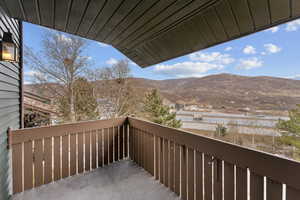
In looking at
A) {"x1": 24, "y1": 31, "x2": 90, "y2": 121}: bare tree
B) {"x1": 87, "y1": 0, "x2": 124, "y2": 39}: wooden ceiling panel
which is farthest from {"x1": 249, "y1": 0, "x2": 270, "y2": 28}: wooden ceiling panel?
{"x1": 24, "y1": 31, "x2": 90, "y2": 121}: bare tree

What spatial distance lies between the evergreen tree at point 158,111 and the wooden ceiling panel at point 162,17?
869cm

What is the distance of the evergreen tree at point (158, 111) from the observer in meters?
11.3

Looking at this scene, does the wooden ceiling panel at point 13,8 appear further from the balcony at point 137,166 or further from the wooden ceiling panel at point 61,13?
the balcony at point 137,166

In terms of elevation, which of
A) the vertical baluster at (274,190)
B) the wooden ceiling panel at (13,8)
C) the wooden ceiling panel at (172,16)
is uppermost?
the wooden ceiling panel at (13,8)

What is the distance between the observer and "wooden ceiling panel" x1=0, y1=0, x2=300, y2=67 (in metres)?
1.44

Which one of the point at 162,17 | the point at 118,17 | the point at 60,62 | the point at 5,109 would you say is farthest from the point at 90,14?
the point at 60,62

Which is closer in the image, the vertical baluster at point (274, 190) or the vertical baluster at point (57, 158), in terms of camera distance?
the vertical baluster at point (274, 190)

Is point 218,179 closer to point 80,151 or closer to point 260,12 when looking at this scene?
point 260,12

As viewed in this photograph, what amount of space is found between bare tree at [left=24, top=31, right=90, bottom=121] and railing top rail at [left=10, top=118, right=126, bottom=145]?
4.67m

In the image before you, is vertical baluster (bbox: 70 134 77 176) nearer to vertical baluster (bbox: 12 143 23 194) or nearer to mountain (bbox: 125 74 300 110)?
vertical baluster (bbox: 12 143 23 194)

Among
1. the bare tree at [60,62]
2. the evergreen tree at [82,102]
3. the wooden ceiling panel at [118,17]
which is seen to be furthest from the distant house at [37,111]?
the wooden ceiling panel at [118,17]

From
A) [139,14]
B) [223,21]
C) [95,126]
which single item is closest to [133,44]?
[139,14]

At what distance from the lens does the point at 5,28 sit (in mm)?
1814

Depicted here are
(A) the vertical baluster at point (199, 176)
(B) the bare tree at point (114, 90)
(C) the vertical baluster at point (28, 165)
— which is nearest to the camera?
(A) the vertical baluster at point (199, 176)
